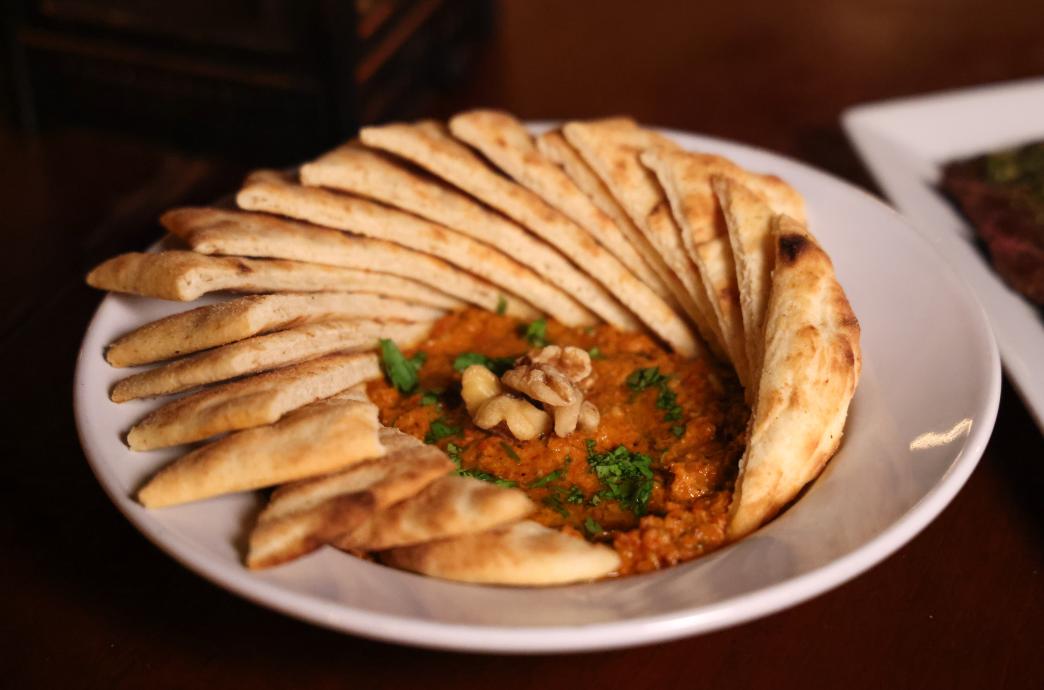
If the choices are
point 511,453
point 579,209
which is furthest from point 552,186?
point 511,453

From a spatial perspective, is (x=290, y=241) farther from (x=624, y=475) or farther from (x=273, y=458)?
(x=624, y=475)

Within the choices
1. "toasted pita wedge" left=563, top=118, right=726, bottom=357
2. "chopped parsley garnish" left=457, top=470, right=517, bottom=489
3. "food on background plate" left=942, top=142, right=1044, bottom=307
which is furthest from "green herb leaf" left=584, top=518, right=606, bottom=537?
"food on background plate" left=942, top=142, right=1044, bottom=307

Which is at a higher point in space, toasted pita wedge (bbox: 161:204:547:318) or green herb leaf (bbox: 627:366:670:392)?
toasted pita wedge (bbox: 161:204:547:318)

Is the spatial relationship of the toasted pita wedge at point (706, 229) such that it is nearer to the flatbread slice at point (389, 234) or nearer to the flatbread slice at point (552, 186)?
the flatbread slice at point (552, 186)

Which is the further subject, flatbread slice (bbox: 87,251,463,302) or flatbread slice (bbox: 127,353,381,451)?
flatbread slice (bbox: 87,251,463,302)

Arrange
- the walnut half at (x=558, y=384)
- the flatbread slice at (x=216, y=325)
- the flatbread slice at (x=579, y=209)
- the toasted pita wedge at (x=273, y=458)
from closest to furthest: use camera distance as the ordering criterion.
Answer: the toasted pita wedge at (x=273, y=458), the flatbread slice at (x=216, y=325), the walnut half at (x=558, y=384), the flatbread slice at (x=579, y=209)

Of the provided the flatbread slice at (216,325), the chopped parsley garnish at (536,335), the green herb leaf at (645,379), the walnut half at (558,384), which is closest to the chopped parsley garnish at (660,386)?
the green herb leaf at (645,379)

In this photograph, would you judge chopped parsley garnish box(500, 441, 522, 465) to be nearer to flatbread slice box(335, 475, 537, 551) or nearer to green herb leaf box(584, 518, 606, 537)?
green herb leaf box(584, 518, 606, 537)
